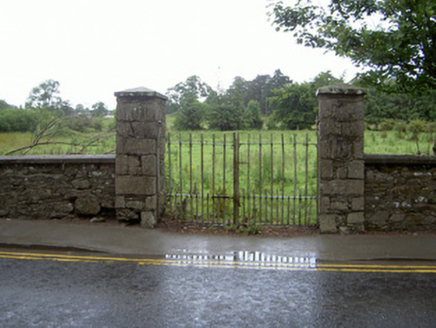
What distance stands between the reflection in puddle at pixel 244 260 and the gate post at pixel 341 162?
5.24ft

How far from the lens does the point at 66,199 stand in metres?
8.18

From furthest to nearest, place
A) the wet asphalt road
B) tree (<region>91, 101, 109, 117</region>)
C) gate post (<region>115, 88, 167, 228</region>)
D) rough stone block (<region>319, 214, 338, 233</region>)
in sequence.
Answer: tree (<region>91, 101, 109, 117</region>) < gate post (<region>115, 88, 167, 228</region>) < rough stone block (<region>319, 214, 338, 233</region>) < the wet asphalt road

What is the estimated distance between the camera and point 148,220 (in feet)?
25.4

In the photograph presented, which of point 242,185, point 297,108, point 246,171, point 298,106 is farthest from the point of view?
point 297,108

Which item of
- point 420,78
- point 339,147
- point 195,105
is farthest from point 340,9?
point 195,105

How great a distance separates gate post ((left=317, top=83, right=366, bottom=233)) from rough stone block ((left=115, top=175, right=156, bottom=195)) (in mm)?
3231

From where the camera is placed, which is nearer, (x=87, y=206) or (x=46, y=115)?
(x=87, y=206)

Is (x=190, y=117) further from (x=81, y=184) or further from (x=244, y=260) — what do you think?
(x=244, y=260)

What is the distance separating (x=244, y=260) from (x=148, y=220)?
8.21ft

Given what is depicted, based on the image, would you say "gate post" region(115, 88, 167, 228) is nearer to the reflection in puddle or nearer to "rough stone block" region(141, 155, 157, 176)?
"rough stone block" region(141, 155, 157, 176)

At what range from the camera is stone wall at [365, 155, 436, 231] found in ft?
24.4

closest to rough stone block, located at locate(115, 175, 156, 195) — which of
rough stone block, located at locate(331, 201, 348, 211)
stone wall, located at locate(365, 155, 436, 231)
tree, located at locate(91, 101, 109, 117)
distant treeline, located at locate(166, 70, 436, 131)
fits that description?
rough stone block, located at locate(331, 201, 348, 211)

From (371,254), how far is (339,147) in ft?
6.74

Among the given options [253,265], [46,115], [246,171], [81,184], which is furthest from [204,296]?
[246,171]
